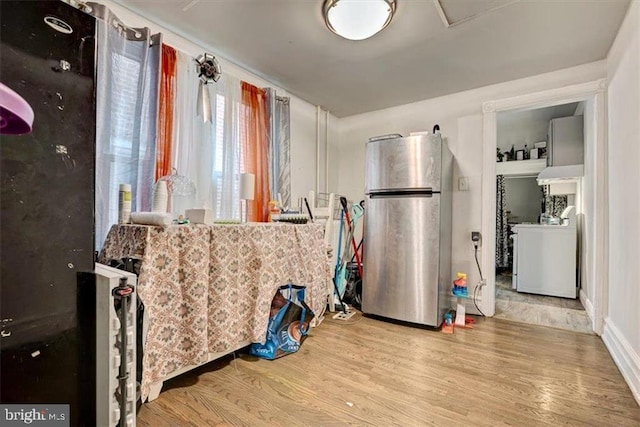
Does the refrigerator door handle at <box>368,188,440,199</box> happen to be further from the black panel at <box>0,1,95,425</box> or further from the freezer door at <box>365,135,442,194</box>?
the black panel at <box>0,1,95,425</box>

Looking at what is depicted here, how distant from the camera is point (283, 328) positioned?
6.77ft

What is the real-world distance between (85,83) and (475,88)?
10.7 ft

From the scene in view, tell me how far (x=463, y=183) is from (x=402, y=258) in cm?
114

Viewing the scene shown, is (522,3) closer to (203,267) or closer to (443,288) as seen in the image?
(443,288)

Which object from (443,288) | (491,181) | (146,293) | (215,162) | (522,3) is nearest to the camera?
(146,293)

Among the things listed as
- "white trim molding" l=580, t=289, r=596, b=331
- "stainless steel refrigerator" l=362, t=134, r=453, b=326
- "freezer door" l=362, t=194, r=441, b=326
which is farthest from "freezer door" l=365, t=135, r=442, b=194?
"white trim molding" l=580, t=289, r=596, b=331

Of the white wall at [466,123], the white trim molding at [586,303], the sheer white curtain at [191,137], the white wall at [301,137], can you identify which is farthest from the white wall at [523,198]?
the sheer white curtain at [191,137]

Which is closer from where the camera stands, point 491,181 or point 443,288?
point 443,288

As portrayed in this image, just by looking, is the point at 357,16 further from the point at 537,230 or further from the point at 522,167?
the point at 522,167

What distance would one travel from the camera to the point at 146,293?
4.55 ft

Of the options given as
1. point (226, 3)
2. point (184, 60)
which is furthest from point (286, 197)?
point (226, 3)

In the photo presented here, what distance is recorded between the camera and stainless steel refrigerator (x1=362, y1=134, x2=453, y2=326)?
254 cm

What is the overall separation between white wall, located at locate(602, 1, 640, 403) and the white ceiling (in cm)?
25

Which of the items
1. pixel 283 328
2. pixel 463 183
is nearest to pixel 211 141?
pixel 283 328
